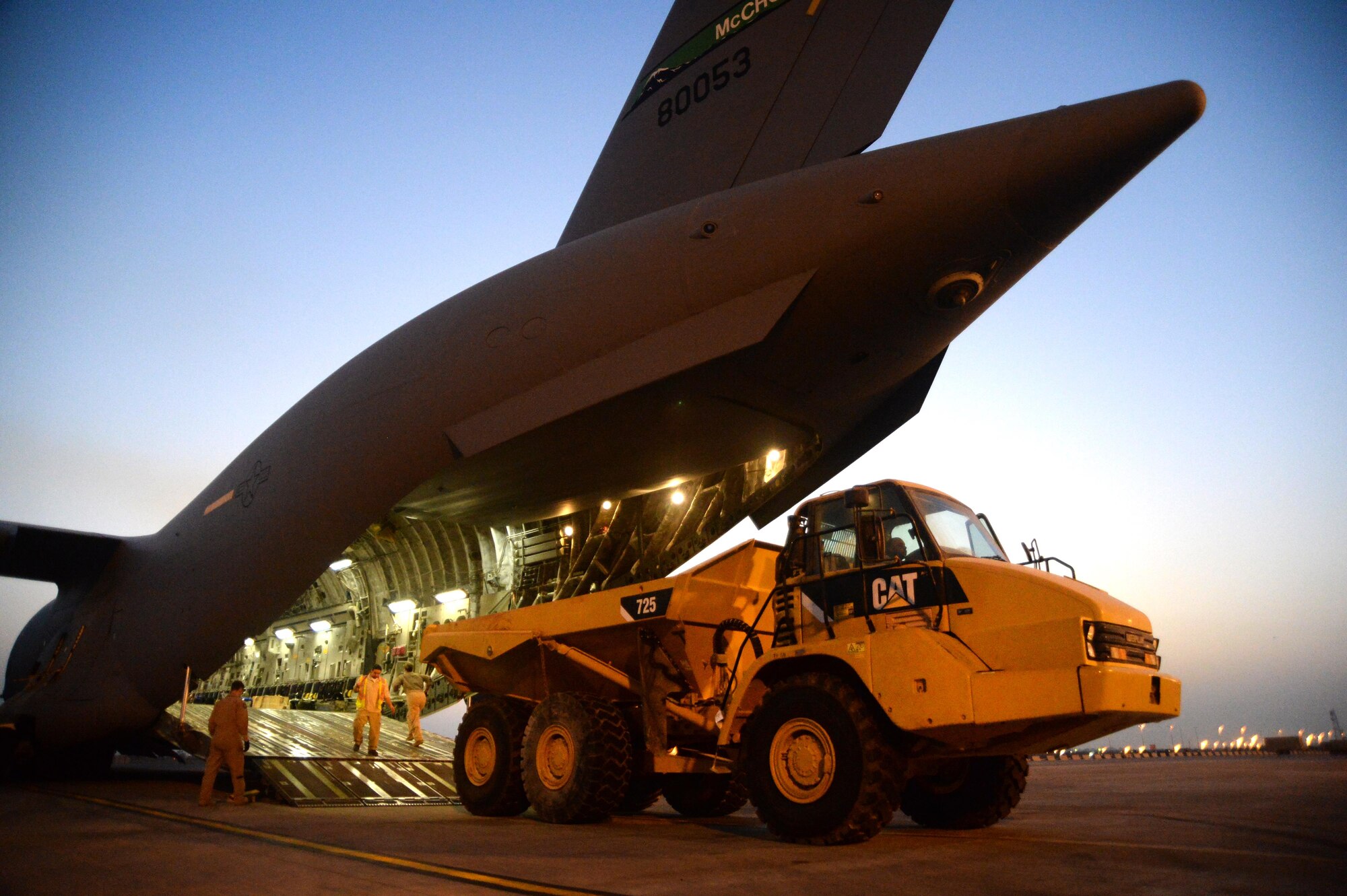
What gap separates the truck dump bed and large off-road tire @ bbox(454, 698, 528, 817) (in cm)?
47

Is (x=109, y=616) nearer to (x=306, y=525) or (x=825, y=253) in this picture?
(x=306, y=525)

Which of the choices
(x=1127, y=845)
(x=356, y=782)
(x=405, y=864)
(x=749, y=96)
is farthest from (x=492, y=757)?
(x=749, y=96)

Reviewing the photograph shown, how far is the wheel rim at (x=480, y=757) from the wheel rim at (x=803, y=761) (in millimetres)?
3783

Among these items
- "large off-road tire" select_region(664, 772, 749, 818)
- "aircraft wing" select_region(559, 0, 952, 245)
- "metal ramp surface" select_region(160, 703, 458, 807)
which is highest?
"aircraft wing" select_region(559, 0, 952, 245)

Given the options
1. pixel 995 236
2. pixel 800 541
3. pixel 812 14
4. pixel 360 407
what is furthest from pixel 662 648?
pixel 812 14

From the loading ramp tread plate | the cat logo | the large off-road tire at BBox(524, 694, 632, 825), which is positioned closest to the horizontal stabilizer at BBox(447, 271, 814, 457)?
the cat logo

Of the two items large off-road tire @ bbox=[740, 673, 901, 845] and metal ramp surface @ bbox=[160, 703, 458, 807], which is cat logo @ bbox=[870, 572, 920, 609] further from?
metal ramp surface @ bbox=[160, 703, 458, 807]

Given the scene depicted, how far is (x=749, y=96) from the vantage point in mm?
10531

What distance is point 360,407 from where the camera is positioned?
→ 11.1m

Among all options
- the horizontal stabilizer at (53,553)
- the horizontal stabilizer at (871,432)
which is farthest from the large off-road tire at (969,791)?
the horizontal stabilizer at (53,553)

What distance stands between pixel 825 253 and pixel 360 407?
258 inches

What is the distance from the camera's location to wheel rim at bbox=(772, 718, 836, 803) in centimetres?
568

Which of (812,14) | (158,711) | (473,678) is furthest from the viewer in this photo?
(158,711)

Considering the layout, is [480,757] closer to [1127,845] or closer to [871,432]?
[1127,845]
